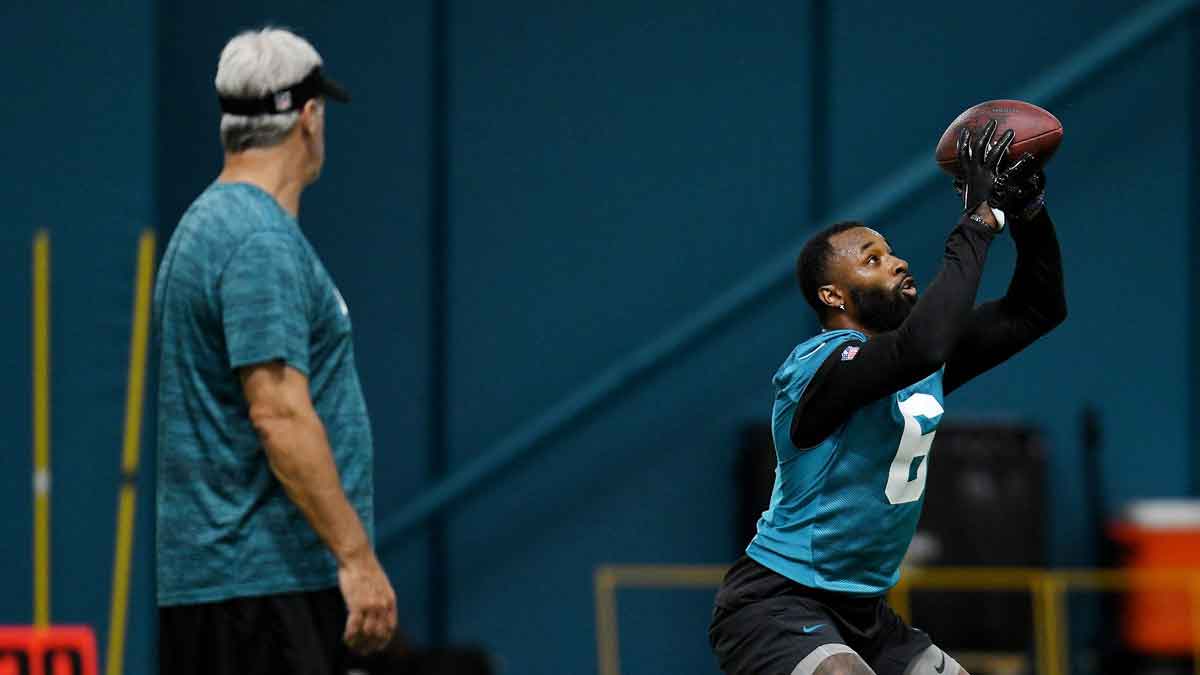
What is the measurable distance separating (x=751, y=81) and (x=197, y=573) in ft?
19.7

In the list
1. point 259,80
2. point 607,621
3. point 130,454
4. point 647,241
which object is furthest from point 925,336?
point 607,621

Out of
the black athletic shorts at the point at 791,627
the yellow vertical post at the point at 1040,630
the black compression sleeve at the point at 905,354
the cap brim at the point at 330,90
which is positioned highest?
the cap brim at the point at 330,90

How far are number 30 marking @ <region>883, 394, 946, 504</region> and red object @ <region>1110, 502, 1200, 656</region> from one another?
5.06 meters

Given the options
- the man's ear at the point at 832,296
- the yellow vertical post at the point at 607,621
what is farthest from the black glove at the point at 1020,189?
the yellow vertical post at the point at 607,621

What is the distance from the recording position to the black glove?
4266 mm

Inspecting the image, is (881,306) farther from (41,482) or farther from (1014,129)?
(41,482)

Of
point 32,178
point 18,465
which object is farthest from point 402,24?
point 18,465

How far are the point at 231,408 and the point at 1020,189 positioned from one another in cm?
181

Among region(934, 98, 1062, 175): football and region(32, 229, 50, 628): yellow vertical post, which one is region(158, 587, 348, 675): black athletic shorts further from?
region(32, 229, 50, 628): yellow vertical post

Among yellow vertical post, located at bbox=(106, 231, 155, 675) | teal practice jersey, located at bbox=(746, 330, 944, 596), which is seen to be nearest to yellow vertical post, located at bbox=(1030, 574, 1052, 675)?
yellow vertical post, located at bbox=(106, 231, 155, 675)

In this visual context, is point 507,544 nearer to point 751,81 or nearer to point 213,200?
point 751,81

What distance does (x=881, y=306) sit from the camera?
4.35 m

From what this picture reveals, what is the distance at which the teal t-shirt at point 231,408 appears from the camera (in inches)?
154

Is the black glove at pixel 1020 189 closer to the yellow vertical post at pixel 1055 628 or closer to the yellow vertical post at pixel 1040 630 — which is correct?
the yellow vertical post at pixel 1040 630
